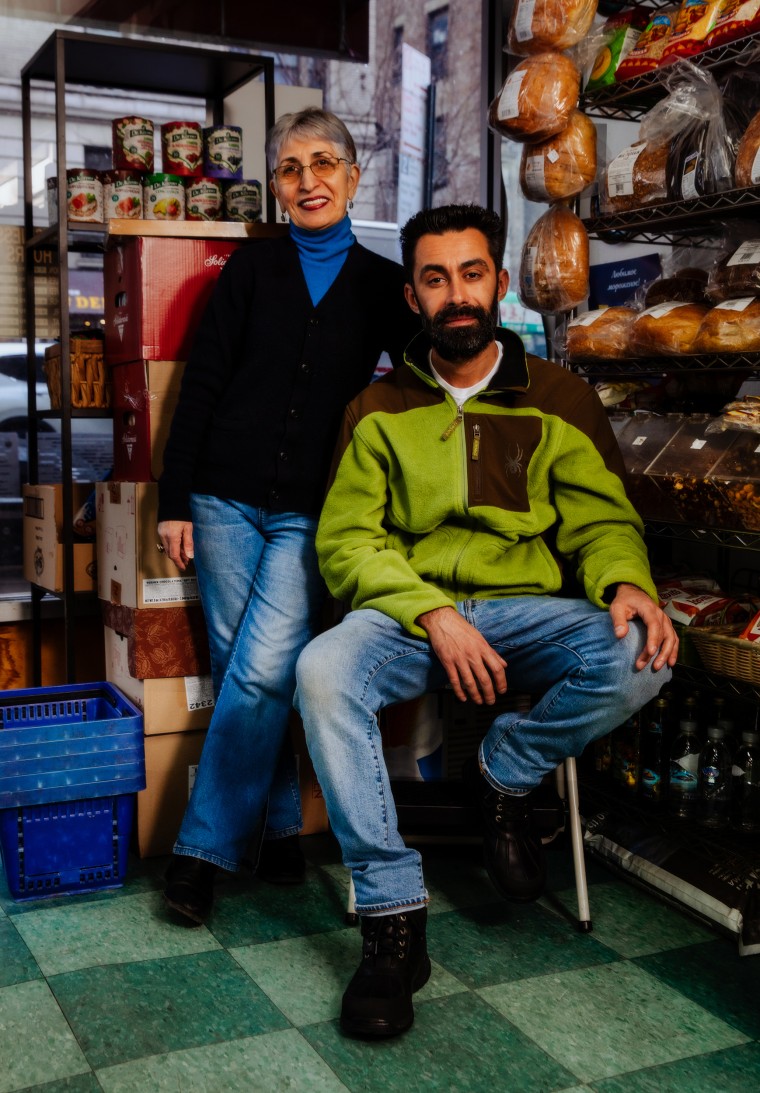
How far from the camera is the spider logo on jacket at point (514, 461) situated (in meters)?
2.29

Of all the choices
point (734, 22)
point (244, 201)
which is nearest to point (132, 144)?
point (244, 201)

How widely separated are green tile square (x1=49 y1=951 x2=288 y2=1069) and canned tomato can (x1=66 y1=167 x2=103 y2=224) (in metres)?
1.99

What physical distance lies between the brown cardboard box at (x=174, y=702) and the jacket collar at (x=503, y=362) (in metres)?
0.94

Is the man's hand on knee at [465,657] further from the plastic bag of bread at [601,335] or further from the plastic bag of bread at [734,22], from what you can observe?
the plastic bag of bread at [734,22]

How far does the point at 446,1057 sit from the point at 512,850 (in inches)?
17.8

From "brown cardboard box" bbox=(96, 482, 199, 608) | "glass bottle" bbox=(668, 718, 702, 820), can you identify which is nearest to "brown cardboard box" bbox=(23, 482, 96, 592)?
"brown cardboard box" bbox=(96, 482, 199, 608)

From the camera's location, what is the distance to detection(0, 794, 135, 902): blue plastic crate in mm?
2449

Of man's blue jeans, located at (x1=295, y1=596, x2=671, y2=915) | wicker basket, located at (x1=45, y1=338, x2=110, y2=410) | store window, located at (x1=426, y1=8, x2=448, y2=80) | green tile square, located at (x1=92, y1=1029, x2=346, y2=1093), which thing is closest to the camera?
green tile square, located at (x1=92, y1=1029, x2=346, y2=1093)

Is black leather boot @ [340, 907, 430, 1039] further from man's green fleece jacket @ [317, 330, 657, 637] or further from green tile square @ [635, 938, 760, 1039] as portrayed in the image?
man's green fleece jacket @ [317, 330, 657, 637]

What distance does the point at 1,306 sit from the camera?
3494 mm

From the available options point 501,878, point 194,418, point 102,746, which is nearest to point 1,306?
point 194,418

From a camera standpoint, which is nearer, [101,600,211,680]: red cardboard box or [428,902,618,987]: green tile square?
[428,902,618,987]: green tile square

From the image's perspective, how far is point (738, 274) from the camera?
2.31m

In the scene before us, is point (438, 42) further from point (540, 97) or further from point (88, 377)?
point (88, 377)
